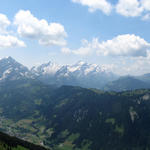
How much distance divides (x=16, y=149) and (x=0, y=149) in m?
25.8

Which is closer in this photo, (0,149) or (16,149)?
(0,149)

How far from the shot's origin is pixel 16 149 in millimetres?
199750

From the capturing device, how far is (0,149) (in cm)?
17688
